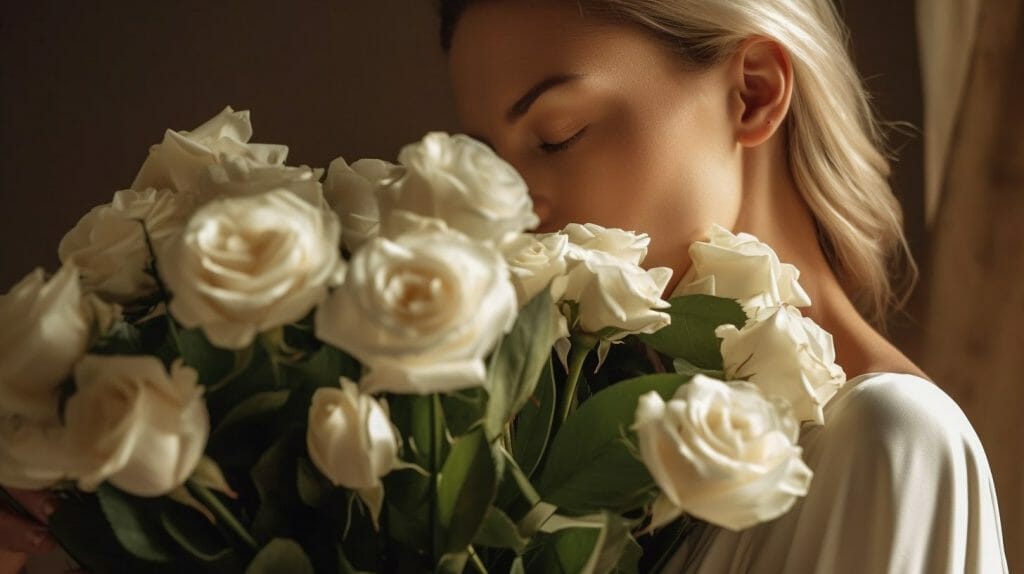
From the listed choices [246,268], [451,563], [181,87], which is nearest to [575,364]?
[451,563]

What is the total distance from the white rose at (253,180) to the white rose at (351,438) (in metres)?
0.10

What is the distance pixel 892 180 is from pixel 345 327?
1156 mm

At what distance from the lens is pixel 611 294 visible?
571 millimetres

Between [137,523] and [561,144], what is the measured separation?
498mm

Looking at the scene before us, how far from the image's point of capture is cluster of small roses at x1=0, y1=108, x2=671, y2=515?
0.40 m

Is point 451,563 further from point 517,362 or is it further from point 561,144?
point 561,144

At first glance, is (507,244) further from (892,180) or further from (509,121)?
(892,180)

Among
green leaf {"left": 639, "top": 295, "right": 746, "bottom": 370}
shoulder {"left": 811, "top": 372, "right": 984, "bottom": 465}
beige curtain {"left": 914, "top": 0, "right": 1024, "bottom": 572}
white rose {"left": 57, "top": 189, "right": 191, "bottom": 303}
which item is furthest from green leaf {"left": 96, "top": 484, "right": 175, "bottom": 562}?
beige curtain {"left": 914, "top": 0, "right": 1024, "bottom": 572}

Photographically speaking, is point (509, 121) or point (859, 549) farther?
point (509, 121)

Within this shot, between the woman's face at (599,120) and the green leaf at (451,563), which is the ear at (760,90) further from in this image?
the green leaf at (451,563)

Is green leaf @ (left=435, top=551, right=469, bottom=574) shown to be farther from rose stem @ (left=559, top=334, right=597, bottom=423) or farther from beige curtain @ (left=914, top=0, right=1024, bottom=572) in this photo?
beige curtain @ (left=914, top=0, right=1024, bottom=572)

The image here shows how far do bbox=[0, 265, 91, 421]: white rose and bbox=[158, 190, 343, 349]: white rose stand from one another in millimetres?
61

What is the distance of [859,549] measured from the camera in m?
0.67

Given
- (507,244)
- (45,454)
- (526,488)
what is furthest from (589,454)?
(45,454)
